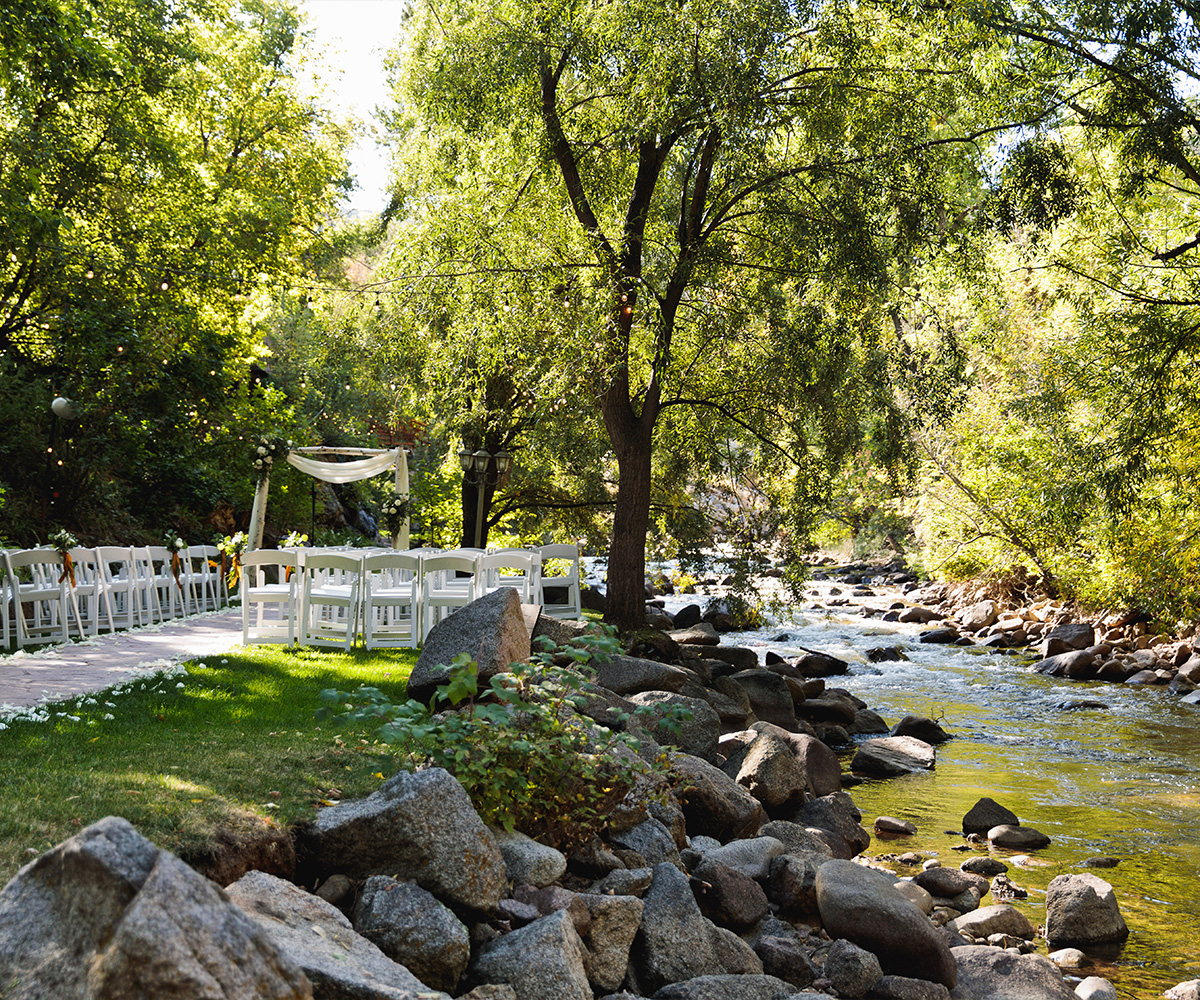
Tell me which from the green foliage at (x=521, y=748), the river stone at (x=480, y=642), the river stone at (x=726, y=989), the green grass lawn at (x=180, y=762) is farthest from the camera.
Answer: the river stone at (x=480, y=642)

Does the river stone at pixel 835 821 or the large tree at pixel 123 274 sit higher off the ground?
the large tree at pixel 123 274

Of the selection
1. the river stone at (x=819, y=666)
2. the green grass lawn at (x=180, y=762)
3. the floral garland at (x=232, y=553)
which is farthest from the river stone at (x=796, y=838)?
the floral garland at (x=232, y=553)

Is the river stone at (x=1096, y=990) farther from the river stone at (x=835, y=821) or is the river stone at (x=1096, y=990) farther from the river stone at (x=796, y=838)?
the river stone at (x=835, y=821)

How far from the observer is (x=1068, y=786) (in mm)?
9125

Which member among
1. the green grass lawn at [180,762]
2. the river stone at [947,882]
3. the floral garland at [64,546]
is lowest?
the river stone at [947,882]

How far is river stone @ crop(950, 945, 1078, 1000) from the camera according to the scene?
15.3 feet

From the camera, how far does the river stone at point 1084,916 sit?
5625mm

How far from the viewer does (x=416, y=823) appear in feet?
11.9

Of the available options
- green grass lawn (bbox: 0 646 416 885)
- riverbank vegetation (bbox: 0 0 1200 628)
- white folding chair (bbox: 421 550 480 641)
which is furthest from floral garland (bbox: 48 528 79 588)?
riverbank vegetation (bbox: 0 0 1200 628)

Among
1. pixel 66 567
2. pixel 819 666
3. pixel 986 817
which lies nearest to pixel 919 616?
pixel 819 666

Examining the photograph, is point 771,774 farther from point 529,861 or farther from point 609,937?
point 529,861

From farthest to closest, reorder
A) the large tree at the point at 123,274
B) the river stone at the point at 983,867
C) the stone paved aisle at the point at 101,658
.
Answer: the large tree at the point at 123,274 < the stone paved aisle at the point at 101,658 < the river stone at the point at 983,867

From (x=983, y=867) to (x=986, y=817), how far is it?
3.26ft

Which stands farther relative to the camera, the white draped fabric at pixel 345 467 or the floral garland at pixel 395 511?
the white draped fabric at pixel 345 467
